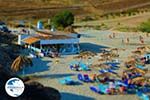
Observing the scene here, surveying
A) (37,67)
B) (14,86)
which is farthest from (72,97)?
(14,86)

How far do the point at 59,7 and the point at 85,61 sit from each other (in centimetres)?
5746

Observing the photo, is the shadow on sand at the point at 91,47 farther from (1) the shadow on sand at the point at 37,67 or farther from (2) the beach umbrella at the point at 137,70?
(2) the beach umbrella at the point at 137,70

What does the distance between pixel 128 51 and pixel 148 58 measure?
20.5 ft

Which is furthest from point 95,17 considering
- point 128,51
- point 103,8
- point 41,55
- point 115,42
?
point 41,55

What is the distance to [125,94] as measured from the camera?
28.3m

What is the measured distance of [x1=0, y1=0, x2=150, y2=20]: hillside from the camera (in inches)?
3450

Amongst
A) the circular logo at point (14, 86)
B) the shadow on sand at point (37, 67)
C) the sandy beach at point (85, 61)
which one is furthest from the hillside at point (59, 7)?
the circular logo at point (14, 86)

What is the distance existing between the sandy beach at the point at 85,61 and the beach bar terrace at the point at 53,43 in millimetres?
2114

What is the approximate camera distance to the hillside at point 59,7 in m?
87.6

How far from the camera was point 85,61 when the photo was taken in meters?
39.6

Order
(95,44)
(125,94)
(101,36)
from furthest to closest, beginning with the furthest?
(101,36)
(95,44)
(125,94)

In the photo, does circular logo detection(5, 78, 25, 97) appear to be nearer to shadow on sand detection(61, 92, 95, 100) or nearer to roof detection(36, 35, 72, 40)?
shadow on sand detection(61, 92, 95, 100)

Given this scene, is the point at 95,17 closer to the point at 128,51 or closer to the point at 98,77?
the point at 128,51

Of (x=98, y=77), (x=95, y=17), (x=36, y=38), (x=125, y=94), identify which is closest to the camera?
(x=125, y=94)
